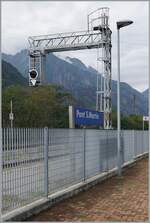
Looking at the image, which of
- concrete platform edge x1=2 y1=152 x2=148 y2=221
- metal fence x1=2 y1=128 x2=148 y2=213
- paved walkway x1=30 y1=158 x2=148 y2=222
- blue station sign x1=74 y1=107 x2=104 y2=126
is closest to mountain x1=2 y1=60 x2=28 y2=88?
blue station sign x1=74 y1=107 x2=104 y2=126

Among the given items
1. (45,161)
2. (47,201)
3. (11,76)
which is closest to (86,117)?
(45,161)

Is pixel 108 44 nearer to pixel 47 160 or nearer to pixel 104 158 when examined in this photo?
pixel 104 158

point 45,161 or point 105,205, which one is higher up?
point 45,161

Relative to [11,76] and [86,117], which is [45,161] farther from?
[11,76]

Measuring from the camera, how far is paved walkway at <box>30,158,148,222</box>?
27.2 feet

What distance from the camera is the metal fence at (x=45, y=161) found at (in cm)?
784

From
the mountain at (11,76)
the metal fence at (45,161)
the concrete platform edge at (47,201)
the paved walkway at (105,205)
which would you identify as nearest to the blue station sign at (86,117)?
the metal fence at (45,161)

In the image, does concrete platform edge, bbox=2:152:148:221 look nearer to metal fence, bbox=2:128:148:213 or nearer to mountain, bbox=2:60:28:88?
metal fence, bbox=2:128:148:213

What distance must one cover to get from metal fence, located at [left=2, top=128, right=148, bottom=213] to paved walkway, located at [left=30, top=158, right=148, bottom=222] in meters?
0.48

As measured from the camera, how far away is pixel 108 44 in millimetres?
38438

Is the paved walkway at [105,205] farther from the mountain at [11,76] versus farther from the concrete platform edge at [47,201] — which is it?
the mountain at [11,76]

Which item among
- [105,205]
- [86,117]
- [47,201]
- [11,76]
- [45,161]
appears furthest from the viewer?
[11,76]

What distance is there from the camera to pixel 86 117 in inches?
544

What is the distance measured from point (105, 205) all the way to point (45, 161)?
1624 mm
